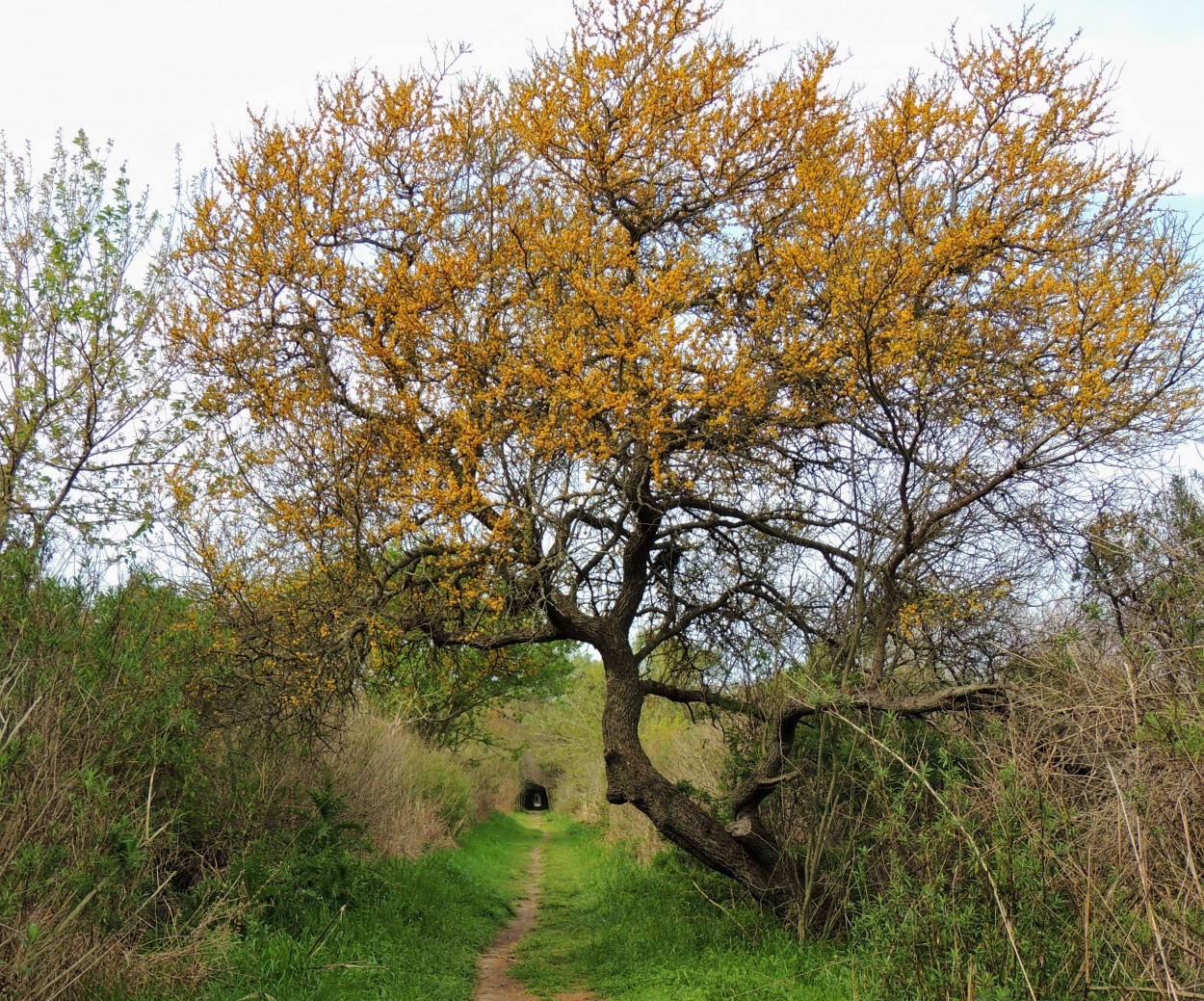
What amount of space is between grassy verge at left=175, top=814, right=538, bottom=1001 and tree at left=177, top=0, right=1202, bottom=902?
7.80ft

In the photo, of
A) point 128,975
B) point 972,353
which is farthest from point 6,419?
point 972,353

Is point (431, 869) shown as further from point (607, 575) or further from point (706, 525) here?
point (706, 525)

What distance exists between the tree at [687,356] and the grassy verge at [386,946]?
2377 mm

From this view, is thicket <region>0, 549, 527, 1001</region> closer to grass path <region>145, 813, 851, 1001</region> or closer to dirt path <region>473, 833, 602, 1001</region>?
grass path <region>145, 813, 851, 1001</region>

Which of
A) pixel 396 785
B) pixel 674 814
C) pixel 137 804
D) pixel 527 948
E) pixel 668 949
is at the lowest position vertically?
pixel 527 948

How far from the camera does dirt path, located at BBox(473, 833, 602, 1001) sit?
776 cm

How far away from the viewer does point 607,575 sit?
9.72 m

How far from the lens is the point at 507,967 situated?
29.3 ft

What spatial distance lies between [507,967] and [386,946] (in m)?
1.76

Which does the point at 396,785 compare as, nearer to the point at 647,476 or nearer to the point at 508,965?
the point at 508,965

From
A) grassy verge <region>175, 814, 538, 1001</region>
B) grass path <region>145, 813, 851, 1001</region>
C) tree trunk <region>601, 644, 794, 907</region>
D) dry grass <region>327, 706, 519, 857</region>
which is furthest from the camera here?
dry grass <region>327, 706, 519, 857</region>

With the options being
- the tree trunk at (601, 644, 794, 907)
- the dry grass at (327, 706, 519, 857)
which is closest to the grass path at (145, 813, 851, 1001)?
the tree trunk at (601, 644, 794, 907)

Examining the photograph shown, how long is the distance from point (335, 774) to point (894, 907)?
24.9ft

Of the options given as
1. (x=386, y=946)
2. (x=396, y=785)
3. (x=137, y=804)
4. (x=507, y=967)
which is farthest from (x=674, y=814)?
(x=396, y=785)
